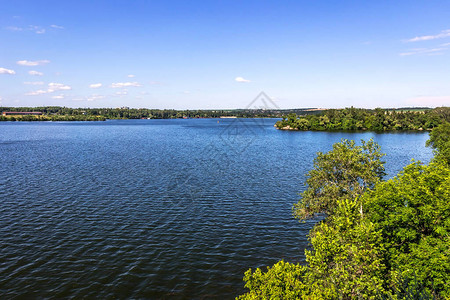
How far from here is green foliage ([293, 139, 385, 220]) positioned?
3353 centimetres

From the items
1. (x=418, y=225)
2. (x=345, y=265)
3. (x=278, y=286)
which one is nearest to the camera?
(x=278, y=286)

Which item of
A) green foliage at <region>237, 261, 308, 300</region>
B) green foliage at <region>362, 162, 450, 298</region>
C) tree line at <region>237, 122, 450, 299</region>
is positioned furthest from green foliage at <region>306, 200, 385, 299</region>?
green foliage at <region>362, 162, 450, 298</region>

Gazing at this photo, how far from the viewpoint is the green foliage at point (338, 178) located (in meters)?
33.5

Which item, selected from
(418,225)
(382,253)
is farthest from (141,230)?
(418,225)

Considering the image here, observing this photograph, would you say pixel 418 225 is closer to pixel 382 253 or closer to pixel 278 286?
pixel 382 253

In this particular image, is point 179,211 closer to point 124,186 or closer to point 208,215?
point 208,215

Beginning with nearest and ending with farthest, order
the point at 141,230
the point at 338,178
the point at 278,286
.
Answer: the point at 278,286
the point at 338,178
the point at 141,230

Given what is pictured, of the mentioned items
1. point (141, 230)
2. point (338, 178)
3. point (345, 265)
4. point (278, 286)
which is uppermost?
point (338, 178)

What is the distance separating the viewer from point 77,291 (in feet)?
85.4

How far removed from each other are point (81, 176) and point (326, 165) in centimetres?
5616

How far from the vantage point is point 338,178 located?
116 ft

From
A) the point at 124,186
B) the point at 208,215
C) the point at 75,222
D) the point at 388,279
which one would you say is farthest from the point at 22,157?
the point at 388,279

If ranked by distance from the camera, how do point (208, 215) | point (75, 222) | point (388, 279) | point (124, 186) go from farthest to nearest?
point (124, 186) < point (208, 215) < point (75, 222) < point (388, 279)

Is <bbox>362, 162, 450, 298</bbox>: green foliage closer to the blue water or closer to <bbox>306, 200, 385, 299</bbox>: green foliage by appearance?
<bbox>306, 200, 385, 299</bbox>: green foliage
